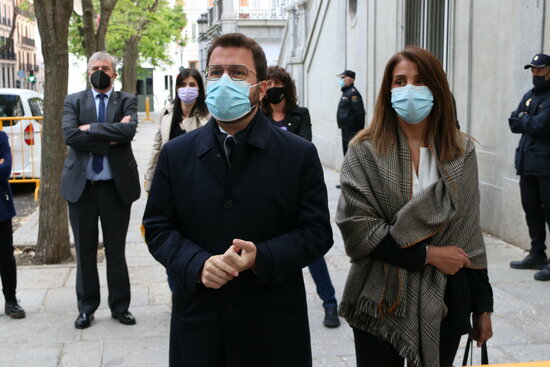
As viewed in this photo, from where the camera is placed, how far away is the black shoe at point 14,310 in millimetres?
5793

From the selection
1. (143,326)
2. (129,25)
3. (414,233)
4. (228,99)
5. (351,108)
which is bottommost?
A: (143,326)

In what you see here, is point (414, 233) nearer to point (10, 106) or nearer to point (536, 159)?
point (536, 159)

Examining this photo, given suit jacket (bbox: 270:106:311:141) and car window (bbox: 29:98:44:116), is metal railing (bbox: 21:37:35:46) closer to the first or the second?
car window (bbox: 29:98:44:116)

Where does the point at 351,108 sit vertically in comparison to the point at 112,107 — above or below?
below

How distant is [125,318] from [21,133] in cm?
837

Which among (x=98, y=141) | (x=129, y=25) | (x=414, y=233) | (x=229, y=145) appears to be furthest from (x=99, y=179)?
(x=129, y=25)

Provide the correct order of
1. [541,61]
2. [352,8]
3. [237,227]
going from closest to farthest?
1. [237,227]
2. [541,61]
3. [352,8]

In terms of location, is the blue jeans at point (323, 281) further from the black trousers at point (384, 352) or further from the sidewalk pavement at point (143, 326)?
the black trousers at point (384, 352)

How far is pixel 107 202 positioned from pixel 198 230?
10.0ft

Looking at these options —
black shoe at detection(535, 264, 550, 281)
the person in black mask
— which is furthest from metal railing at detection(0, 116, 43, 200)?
black shoe at detection(535, 264, 550, 281)

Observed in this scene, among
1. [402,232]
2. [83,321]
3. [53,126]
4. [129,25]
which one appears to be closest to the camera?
[402,232]

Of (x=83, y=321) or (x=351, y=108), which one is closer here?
(x=83, y=321)

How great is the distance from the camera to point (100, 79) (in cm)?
550

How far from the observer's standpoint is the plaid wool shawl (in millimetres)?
2867
